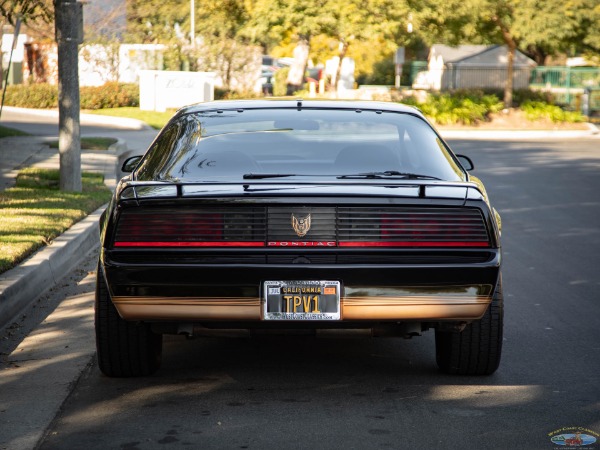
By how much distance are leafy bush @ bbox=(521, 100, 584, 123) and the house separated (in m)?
4.59

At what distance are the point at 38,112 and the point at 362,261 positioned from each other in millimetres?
31167

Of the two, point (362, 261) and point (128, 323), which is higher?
point (362, 261)

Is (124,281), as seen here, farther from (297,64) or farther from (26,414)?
(297,64)

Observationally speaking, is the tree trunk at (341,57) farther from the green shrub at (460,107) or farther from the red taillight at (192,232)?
the red taillight at (192,232)

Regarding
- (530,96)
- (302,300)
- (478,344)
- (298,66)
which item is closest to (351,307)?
(302,300)

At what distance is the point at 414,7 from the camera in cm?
3891

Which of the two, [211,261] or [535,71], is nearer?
[211,261]

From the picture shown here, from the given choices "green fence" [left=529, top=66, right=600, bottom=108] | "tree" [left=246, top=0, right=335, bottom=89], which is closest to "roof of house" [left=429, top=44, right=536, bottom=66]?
"green fence" [left=529, top=66, right=600, bottom=108]

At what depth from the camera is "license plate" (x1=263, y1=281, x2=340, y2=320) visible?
17.1 feet

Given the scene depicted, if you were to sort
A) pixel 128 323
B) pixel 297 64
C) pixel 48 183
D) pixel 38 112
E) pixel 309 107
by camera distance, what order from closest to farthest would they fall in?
pixel 128 323 < pixel 309 107 < pixel 48 183 < pixel 38 112 < pixel 297 64

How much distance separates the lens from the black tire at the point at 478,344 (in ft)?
18.9

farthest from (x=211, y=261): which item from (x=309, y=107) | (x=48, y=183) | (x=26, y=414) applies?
(x=48, y=183)

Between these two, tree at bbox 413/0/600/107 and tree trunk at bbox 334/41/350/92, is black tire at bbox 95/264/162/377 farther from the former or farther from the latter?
tree trunk at bbox 334/41/350/92

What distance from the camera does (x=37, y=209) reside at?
11672 mm
